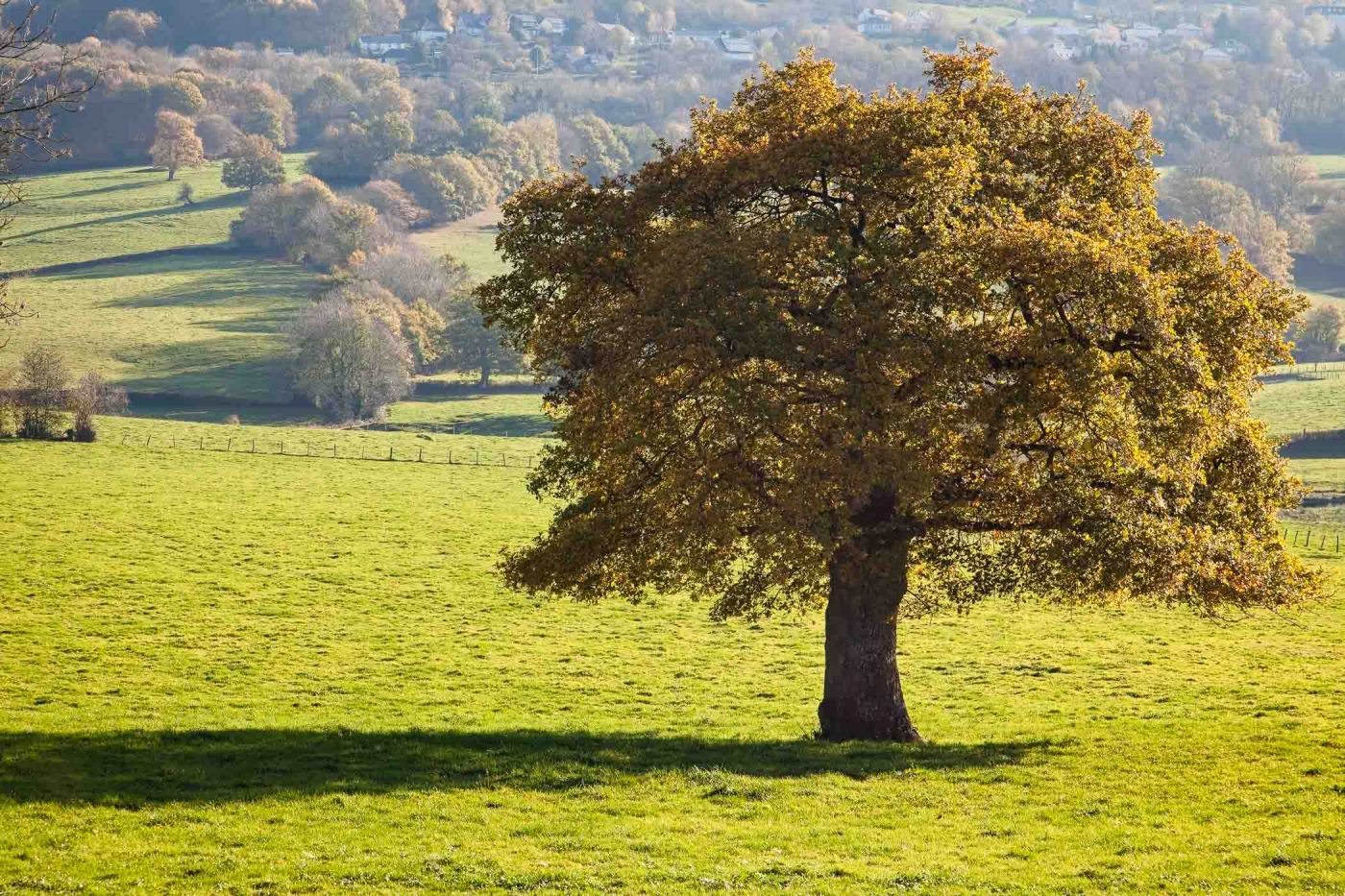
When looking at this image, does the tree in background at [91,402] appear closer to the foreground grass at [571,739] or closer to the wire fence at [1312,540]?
the foreground grass at [571,739]

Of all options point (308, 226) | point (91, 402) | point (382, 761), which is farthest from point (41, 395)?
point (308, 226)

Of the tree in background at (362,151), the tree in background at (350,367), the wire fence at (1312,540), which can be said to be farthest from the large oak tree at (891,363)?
the tree in background at (362,151)

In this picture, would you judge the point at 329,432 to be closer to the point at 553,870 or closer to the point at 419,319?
the point at 419,319

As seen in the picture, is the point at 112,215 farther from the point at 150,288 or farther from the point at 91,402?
the point at 91,402

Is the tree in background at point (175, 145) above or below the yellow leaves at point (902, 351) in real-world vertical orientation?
above

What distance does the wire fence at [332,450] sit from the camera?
77.6 meters

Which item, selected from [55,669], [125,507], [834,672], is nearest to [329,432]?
[125,507]

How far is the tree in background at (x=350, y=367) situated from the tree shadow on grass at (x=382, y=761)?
252 feet

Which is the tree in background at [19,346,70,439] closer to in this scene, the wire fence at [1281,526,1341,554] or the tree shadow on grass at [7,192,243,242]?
the wire fence at [1281,526,1341,554]

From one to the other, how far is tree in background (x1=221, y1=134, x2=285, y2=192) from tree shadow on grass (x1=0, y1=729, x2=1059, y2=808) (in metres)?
158

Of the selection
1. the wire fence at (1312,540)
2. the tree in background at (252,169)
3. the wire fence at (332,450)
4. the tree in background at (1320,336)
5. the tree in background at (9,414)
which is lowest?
the wire fence at (1312,540)

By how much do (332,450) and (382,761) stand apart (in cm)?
5832

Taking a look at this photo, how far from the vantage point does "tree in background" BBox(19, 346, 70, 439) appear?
241ft

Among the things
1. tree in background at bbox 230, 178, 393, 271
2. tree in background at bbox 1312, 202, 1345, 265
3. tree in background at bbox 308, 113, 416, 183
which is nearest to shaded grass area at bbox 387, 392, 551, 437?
tree in background at bbox 230, 178, 393, 271
